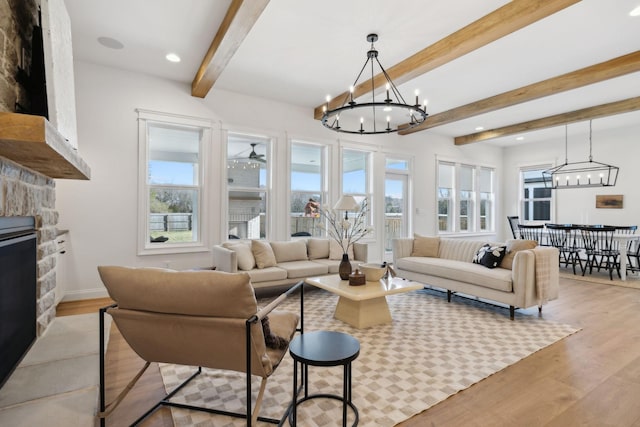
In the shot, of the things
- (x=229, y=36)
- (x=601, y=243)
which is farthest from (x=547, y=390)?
(x=601, y=243)

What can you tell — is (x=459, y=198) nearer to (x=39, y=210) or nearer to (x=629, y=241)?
(x=629, y=241)

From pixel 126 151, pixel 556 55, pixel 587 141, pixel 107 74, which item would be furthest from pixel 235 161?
pixel 587 141

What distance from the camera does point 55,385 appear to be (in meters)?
1.78

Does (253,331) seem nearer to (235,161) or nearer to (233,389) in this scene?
(233,389)

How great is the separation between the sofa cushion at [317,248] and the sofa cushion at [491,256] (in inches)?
86.3

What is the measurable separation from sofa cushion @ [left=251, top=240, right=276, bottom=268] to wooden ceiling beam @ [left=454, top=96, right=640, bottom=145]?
5.85 m

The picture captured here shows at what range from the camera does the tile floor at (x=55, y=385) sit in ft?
4.99

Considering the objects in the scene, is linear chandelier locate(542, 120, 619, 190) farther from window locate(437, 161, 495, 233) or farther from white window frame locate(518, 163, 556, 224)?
window locate(437, 161, 495, 233)

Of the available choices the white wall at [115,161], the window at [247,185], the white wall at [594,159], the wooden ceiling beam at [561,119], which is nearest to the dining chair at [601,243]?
the white wall at [594,159]

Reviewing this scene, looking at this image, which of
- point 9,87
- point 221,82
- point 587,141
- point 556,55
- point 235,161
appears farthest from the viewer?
point 587,141

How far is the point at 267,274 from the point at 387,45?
306cm

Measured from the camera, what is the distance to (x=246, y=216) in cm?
553

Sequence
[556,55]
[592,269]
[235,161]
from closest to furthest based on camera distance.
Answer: [556,55]
[235,161]
[592,269]

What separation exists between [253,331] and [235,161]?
426 cm
